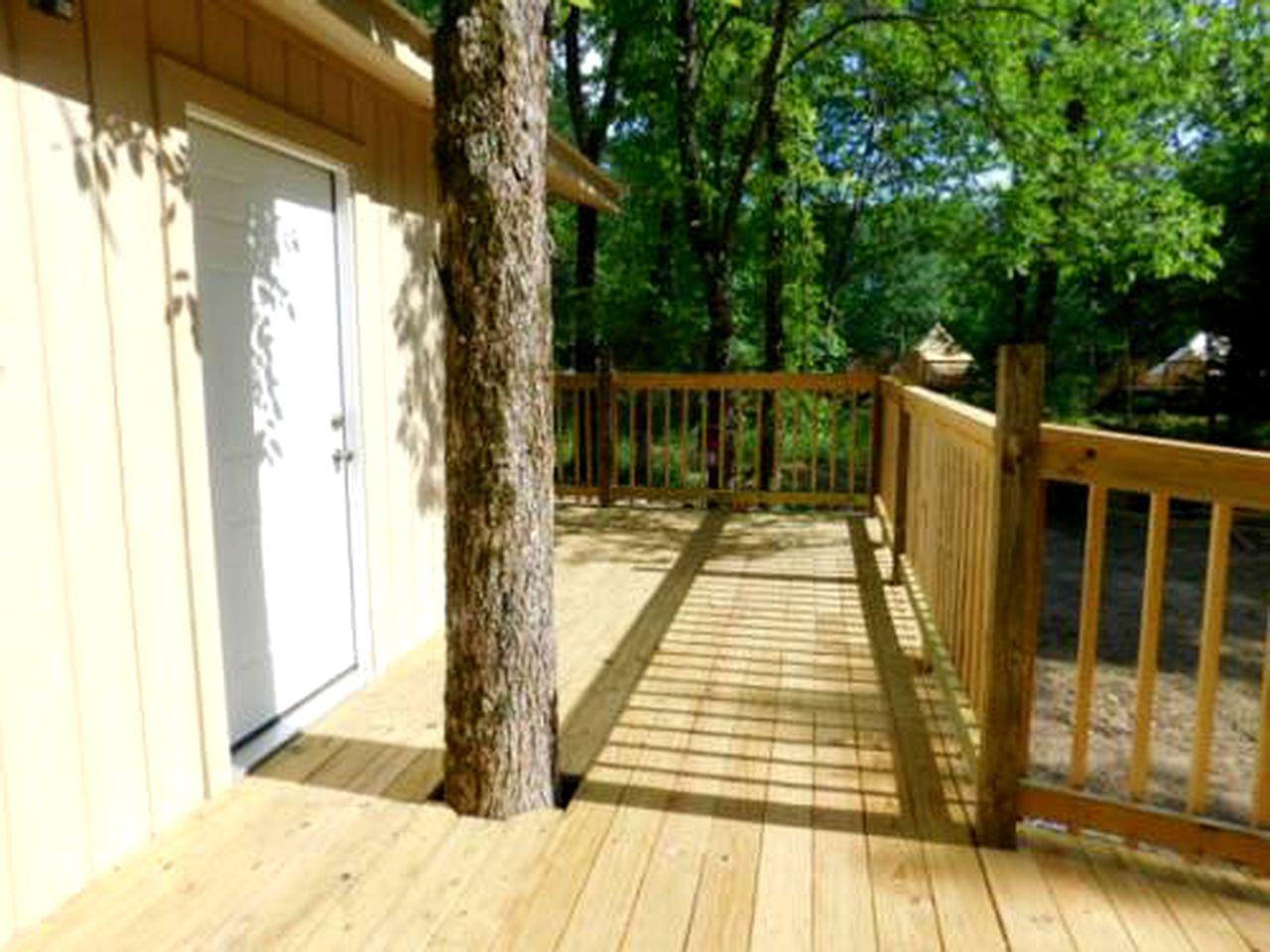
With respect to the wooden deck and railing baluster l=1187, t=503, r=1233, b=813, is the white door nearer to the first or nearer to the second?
the wooden deck

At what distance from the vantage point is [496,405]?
2.15 metres

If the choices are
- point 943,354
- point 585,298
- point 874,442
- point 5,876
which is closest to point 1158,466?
point 5,876

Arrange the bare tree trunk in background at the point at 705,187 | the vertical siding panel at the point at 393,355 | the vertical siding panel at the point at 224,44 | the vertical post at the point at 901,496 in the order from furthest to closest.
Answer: the bare tree trunk in background at the point at 705,187, the vertical post at the point at 901,496, the vertical siding panel at the point at 393,355, the vertical siding panel at the point at 224,44

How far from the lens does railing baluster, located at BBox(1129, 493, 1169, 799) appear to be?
192 cm

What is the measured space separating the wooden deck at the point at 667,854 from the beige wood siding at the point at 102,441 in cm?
21

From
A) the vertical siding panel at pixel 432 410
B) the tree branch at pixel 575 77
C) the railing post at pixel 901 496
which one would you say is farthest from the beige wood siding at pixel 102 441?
the tree branch at pixel 575 77

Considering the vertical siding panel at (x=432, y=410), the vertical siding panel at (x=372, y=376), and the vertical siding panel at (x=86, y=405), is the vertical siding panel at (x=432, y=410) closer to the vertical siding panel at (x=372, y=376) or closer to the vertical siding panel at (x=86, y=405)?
the vertical siding panel at (x=372, y=376)

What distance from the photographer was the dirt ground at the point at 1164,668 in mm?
3719

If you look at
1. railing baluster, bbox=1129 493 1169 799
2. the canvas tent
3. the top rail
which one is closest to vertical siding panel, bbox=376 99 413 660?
the top rail

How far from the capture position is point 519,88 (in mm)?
2082

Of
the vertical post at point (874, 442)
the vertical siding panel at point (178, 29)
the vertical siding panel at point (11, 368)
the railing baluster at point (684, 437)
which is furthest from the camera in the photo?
the railing baluster at point (684, 437)

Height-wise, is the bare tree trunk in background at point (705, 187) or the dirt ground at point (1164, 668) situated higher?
the bare tree trunk in background at point (705, 187)

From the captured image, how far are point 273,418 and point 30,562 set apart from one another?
3.32ft

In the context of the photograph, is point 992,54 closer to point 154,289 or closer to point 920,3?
point 920,3
